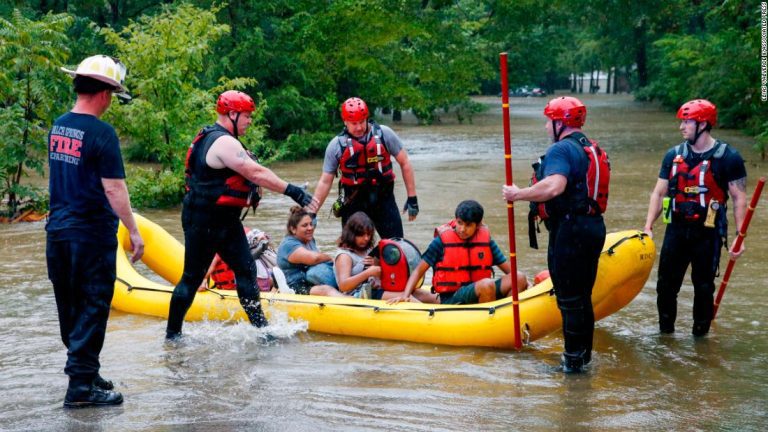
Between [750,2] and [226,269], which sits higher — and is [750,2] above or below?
above

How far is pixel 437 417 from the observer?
522 cm

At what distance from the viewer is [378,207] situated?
8000 millimetres

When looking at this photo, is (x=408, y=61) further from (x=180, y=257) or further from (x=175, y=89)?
(x=180, y=257)

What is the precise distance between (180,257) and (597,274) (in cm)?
365

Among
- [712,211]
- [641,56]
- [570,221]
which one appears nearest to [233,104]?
[570,221]

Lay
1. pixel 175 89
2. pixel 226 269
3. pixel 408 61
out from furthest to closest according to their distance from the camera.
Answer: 1. pixel 408 61
2. pixel 175 89
3. pixel 226 269

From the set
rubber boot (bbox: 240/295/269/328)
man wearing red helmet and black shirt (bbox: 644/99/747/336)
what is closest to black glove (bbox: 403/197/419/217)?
rubber boot (bbox: 240/295/269/328)

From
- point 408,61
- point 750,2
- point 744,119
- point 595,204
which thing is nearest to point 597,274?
point 595,204

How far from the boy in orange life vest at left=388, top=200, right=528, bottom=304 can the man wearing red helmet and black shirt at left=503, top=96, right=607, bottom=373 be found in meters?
0.78

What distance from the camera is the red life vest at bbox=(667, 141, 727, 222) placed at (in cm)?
666

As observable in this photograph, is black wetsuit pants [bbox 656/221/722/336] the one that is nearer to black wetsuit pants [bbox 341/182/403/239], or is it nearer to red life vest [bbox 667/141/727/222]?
red life vest [bbox 667/141/727/222]

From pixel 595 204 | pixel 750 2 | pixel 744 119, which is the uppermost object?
pixel 750 2

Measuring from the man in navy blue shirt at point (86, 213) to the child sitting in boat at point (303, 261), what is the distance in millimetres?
2355

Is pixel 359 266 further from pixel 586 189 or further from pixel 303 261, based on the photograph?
pixel 586 189
